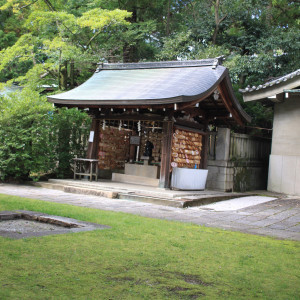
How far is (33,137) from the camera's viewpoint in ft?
43.1

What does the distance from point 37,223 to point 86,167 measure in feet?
25.1

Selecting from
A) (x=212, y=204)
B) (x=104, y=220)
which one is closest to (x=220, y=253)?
(x=104, y=220)

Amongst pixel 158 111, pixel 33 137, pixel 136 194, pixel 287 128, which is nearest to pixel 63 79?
pixel 33 137

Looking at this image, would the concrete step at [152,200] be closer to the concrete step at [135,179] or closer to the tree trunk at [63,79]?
the concrete step at [135,179]

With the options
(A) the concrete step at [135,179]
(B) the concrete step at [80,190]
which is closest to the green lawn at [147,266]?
(B) the concrete step at [80,190]

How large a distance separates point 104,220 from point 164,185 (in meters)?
5.28

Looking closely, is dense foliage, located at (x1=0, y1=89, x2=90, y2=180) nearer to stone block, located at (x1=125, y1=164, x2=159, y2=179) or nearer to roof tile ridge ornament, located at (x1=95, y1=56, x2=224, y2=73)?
stone block, located at (x1=125, y1=164, x2=159, y2=179)

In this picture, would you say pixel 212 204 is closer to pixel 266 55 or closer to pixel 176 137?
pixel 176 137

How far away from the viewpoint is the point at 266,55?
60.5 ft

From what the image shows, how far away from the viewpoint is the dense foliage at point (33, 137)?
1304cm

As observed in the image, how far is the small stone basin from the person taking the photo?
Answer: 6062 mm

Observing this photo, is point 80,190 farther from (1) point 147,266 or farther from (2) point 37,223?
(1) point 147,266

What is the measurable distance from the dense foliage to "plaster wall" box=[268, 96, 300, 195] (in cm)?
770

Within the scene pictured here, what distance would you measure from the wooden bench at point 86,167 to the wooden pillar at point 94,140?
0.30 m
